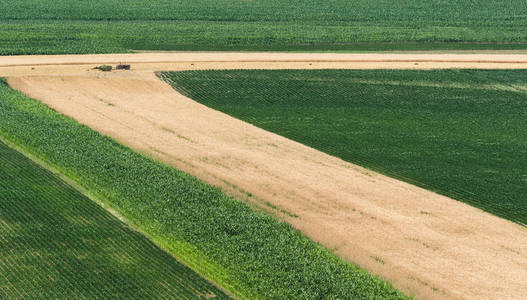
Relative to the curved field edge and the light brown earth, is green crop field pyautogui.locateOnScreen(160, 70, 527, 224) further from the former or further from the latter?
the curved field edge

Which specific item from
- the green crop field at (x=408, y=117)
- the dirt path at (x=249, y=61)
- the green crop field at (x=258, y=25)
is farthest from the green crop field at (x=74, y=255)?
the green crop field at (x=258, y=25)

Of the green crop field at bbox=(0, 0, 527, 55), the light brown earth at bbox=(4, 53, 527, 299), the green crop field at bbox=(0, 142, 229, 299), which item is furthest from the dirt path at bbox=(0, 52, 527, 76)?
the green crop field at bbox=(0, 142, 229, 299)

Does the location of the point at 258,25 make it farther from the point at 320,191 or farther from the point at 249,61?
the point at 320,191

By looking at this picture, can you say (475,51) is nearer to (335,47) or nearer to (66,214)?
(335,47)

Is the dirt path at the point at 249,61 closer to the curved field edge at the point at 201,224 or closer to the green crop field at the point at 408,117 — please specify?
the green crop field at the point at 408,117

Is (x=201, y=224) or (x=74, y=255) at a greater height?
(x=74, y=255)

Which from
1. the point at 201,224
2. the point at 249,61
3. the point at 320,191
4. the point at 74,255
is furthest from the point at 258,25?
the point at 74,255

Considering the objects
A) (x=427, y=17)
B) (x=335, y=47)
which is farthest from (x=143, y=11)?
(x=427, y=17)
